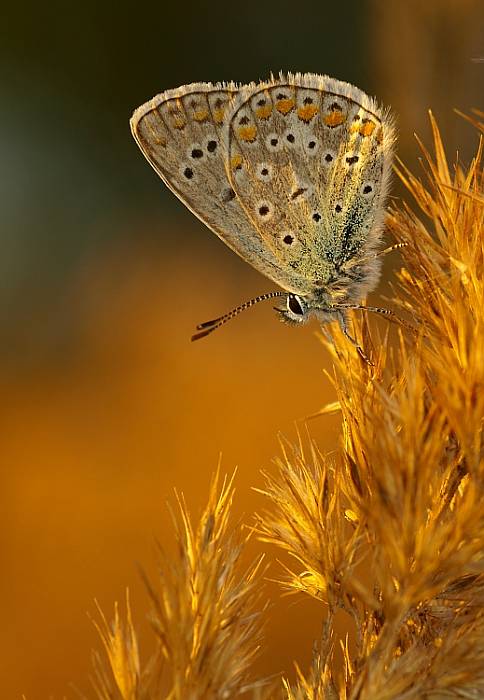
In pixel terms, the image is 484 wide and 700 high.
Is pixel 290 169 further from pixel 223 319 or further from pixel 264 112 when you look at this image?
pixel 223 319

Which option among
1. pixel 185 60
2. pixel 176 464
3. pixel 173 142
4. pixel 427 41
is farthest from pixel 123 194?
pixel 173 142

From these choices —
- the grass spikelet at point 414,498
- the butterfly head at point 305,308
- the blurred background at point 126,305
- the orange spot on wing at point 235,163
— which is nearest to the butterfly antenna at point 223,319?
the butterfly head at point 305,308

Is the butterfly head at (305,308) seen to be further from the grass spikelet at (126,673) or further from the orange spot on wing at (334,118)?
the grass spikelet at (126,673)

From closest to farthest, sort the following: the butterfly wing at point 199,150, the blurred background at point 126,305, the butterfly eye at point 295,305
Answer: the butterfly wing at point 199,150 → the butterfly eye at point 295,305 → the blurred background at point 126,305

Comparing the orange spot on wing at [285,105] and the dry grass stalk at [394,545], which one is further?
the orange spot on wing at [285,105]

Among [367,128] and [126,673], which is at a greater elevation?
[367,128]

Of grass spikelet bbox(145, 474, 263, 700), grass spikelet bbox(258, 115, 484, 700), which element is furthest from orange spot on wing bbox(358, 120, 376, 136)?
grass spikelet bbox(145, 474, 263, 700)

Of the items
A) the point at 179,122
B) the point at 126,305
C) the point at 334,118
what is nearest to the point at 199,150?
the point at 179,122
